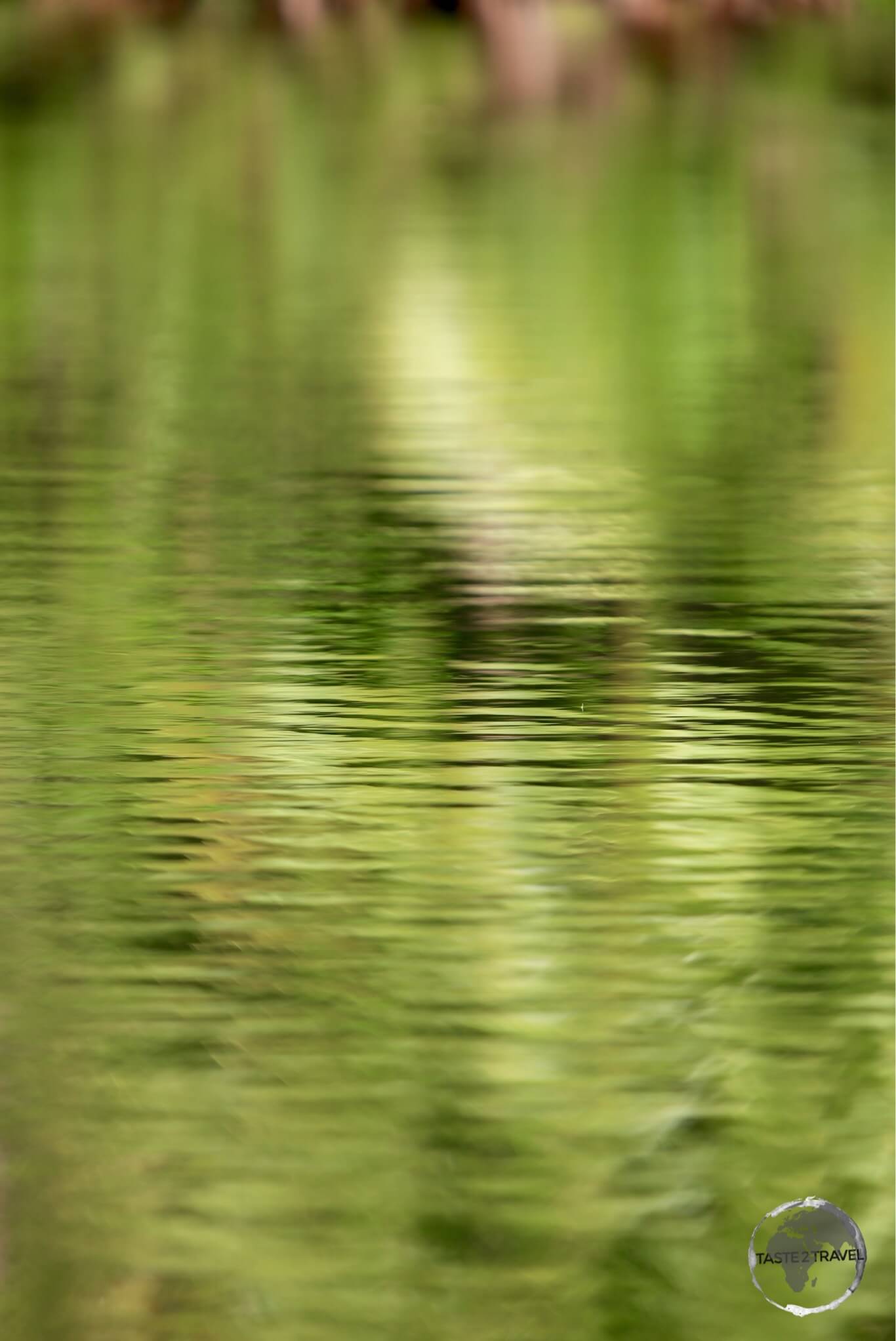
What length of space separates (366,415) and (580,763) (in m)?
0.56

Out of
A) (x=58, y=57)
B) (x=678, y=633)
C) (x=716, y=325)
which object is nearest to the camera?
(x=678, y=633)

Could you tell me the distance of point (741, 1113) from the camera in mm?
469

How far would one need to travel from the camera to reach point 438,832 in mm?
585

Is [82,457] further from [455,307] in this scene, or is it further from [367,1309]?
[367,1309]

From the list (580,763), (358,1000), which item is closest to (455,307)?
(580,763)

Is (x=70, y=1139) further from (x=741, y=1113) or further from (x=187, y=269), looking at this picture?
(x=187, y=269)

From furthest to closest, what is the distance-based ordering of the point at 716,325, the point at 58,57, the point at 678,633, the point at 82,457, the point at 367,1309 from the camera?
the point at 58,57
the point at 716,325
the point at 82,457
the point at 678,633
the point at 367,1309

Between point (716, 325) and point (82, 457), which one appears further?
point (716, 325)

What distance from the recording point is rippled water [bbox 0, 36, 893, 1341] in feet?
1.42

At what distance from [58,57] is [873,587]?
7.78 ft

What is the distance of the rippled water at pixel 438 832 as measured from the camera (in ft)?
1.42

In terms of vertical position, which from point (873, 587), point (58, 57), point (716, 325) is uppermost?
point (58, 57)

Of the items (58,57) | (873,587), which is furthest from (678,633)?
(58,57)

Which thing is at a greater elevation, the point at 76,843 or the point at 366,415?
the point at 366,415
